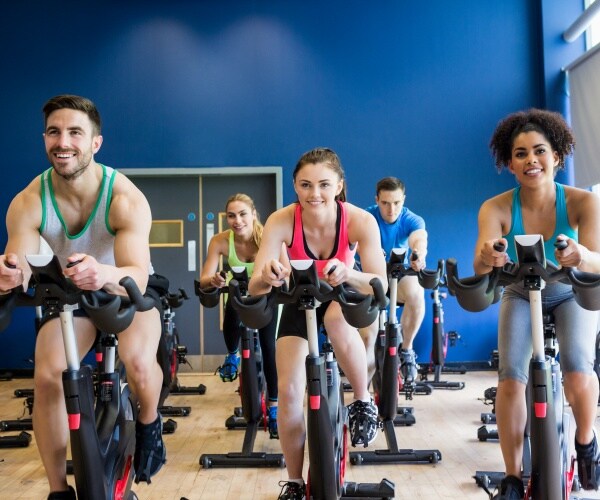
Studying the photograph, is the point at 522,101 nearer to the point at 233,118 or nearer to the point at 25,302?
the point at 233,118

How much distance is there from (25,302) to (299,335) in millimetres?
1016

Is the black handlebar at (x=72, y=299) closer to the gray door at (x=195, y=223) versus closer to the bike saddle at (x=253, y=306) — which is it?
the bike saddle at (x=253, y=306)

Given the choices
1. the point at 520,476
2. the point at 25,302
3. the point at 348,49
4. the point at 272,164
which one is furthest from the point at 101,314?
the point at 348,49

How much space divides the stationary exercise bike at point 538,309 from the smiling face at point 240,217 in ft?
7.78

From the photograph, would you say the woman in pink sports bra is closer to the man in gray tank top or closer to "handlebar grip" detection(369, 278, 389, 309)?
"handlebar grip" detection(369, 278, 389, 309)

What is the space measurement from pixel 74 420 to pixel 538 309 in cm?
146

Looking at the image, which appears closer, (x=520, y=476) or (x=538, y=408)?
(x=538, y=408)

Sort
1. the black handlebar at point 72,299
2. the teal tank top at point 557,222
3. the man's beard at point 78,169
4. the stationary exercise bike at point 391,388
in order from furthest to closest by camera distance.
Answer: the stationary exercise bike at point 391,388 → the teal tank top at point 557,222 → the man's beard at point 78,169 → the black handlebar at point 72,299

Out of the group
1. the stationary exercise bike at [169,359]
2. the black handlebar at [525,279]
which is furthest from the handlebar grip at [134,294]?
the stationary exercise bike at [169,359]

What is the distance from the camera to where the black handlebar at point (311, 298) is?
6.71 ft

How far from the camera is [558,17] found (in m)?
6.95

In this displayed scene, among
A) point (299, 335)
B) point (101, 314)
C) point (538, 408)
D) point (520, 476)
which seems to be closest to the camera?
point (101, 314)

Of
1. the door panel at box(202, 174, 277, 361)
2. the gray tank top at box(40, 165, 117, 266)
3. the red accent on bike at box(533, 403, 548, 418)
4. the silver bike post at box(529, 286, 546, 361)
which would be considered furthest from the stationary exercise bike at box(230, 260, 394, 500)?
the door panel at box(202, 174, 277, 361)

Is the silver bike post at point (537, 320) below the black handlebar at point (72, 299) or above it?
below
